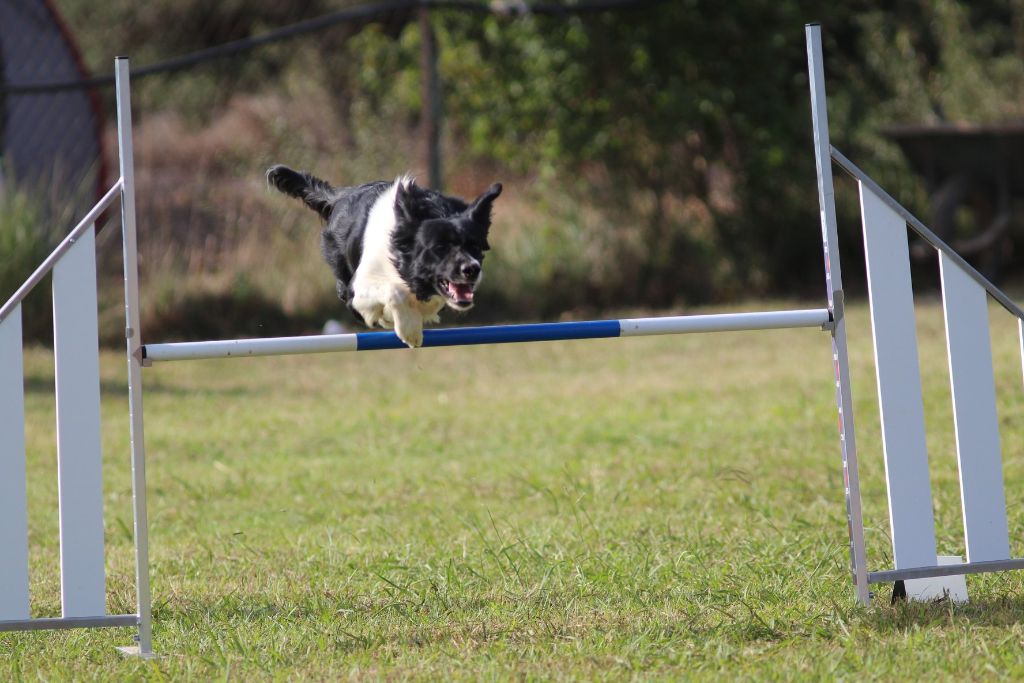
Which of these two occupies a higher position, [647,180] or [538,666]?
[647,180]

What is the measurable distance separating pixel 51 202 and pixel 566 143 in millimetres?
5052

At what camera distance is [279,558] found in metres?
4.83

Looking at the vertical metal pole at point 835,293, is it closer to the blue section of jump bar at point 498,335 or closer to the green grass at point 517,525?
the green grass at point 517,525

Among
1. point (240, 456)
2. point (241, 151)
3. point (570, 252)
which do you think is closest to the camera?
point (240, 456)

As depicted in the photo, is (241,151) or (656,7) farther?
(241,151)

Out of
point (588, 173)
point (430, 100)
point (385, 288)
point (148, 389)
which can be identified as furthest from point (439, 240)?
point (588, 173)

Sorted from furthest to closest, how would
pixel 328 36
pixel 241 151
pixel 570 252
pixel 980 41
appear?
pixel 328 36 → pixel 241 151 → pixel 980 41 → pixel 570 252

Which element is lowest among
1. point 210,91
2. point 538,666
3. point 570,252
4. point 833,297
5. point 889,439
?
point 538,666

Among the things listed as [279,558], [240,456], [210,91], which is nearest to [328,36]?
[210,91]

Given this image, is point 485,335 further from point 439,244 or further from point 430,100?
point 430,100

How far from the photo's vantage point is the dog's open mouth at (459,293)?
12.1 feet

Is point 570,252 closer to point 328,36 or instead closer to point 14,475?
point 328,36

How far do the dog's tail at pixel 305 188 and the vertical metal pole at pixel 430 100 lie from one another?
6.74 meters

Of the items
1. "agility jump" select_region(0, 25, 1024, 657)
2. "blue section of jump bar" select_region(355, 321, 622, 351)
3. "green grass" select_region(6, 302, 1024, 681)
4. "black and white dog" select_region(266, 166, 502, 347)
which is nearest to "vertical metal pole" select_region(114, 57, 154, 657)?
"agility jump" select_region(0, 25, 1024, 657)
